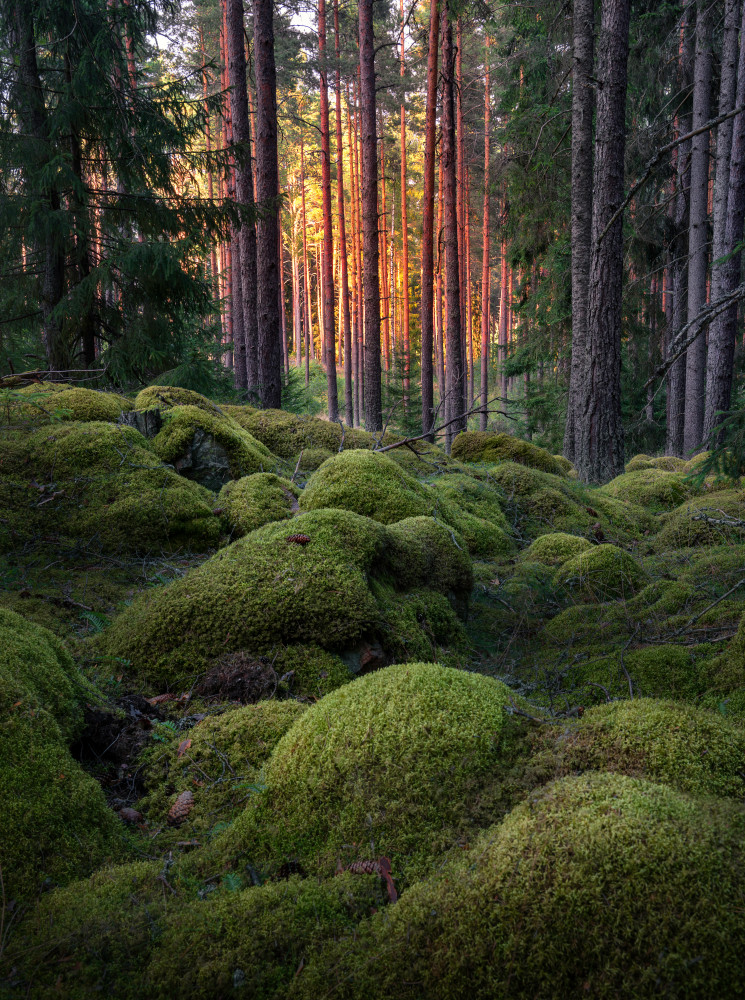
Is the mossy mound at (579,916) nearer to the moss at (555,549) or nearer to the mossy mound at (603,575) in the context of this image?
the mossy mound at (603,575)

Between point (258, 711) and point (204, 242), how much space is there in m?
8.44

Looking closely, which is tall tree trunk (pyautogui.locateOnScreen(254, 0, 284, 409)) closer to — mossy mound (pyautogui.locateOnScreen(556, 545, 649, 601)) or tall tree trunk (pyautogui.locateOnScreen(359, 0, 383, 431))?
tall tree trunk (pyautogui.locateOnScreen(359, 0, 383, 431))

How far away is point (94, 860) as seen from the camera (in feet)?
6.42

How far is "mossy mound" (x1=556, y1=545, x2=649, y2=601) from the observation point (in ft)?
15.0

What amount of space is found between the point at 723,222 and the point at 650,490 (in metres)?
8.12

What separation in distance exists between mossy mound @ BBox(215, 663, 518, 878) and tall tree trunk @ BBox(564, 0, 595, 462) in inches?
343

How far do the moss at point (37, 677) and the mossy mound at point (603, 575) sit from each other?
11.6 ft

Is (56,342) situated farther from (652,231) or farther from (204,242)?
(652,231)

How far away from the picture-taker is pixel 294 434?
8406 mm

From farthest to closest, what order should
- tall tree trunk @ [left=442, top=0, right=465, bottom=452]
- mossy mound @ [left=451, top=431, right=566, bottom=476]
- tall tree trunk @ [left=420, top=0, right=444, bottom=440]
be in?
tall tree trunk @ [left=420, top=0, right=444, bottom=440], tall tree trunk @ [left=442, top=0, right=465, bottom=452], mossy mound @ [left=451, top=431, right=566, bottom=476]

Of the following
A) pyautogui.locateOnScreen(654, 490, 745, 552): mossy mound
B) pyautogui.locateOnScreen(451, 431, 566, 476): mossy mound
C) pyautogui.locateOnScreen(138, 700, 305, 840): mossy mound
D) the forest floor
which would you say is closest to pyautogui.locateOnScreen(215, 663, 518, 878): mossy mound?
the forest floor

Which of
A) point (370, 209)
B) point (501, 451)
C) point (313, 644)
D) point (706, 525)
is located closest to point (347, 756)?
point (313, 644)

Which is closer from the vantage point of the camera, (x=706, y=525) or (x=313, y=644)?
(x=313, y=644)

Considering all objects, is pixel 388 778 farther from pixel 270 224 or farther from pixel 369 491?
pixel 270 224
